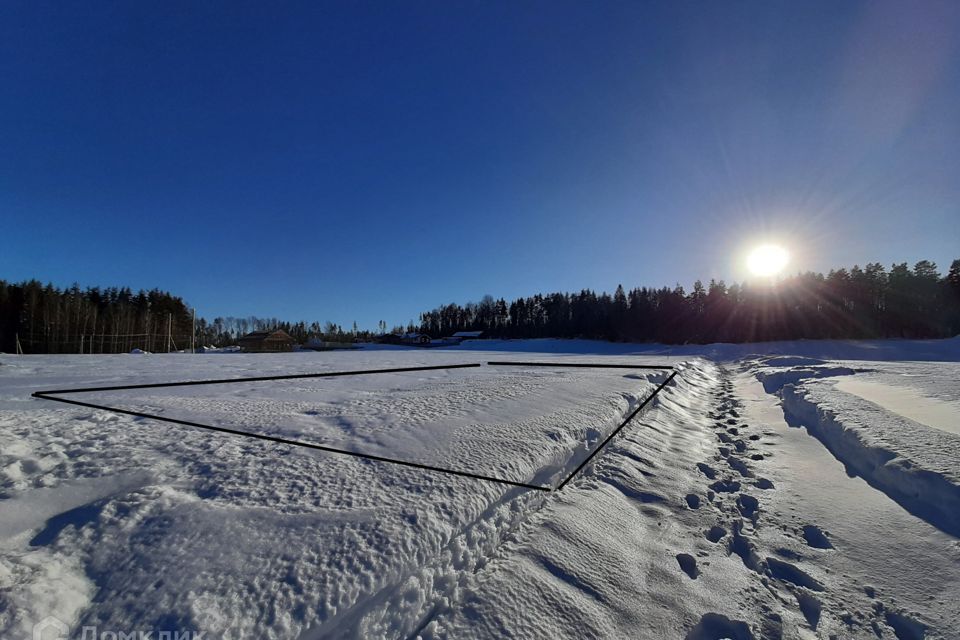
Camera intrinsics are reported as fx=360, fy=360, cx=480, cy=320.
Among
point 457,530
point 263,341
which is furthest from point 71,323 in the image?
point 457,530

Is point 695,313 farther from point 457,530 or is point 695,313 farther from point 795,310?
point 457,530

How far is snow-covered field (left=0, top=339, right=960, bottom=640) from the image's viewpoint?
233 cm

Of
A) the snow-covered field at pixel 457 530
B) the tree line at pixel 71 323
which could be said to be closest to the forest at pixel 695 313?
the tree line at pixel 71 323

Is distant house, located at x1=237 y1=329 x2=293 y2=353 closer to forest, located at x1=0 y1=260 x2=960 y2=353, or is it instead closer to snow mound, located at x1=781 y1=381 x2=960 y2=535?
forest, located at x1=0 y1=260 x2=960 y2=353

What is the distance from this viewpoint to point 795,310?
56938 millimetres

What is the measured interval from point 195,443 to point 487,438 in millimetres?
3806

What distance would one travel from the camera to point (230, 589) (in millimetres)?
2301

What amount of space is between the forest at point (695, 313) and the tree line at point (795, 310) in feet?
0.47

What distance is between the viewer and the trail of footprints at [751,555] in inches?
104

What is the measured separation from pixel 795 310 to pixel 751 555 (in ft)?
235

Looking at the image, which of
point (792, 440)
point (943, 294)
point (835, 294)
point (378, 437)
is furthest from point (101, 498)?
point (943, 294)

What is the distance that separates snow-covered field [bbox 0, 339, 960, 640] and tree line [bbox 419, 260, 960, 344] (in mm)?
65040

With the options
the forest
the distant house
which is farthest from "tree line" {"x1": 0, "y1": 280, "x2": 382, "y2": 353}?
the distant house

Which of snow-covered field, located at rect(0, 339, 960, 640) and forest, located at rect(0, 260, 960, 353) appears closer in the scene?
snow-covered field, located at rect(0, 339, 960, 640)
